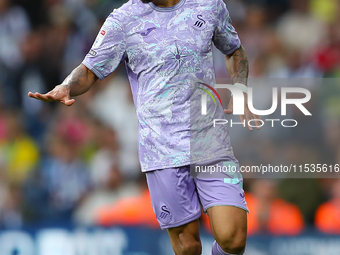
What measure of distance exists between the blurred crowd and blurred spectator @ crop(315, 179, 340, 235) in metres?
0.01

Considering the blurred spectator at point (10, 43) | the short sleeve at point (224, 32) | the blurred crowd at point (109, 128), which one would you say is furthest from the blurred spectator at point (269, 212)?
the blurred spectator at point (10, 43)

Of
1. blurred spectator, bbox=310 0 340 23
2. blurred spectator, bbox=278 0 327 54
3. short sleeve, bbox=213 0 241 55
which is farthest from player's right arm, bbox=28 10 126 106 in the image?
blurred spectator, bbox=310 0 340 23

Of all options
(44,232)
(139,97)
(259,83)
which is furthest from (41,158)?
(139,97)

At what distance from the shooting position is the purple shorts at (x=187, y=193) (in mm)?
4180

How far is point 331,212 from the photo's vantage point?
680 centimetres

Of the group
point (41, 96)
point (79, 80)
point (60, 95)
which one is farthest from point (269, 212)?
point (41, 96)

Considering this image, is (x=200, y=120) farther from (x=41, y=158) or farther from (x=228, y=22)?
(x=41, y=158)

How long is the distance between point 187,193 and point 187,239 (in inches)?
13.5

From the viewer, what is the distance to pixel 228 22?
177 inches

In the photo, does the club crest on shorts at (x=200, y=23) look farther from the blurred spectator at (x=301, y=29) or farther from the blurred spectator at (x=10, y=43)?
the blurred spectator at (x=10, y=43)

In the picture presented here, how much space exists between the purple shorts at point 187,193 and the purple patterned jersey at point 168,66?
0.09 m

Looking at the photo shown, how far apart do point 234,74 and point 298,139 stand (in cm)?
240

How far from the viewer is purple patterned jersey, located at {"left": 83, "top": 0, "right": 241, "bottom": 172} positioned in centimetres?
418

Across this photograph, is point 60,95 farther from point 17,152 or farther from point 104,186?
point 17,152
